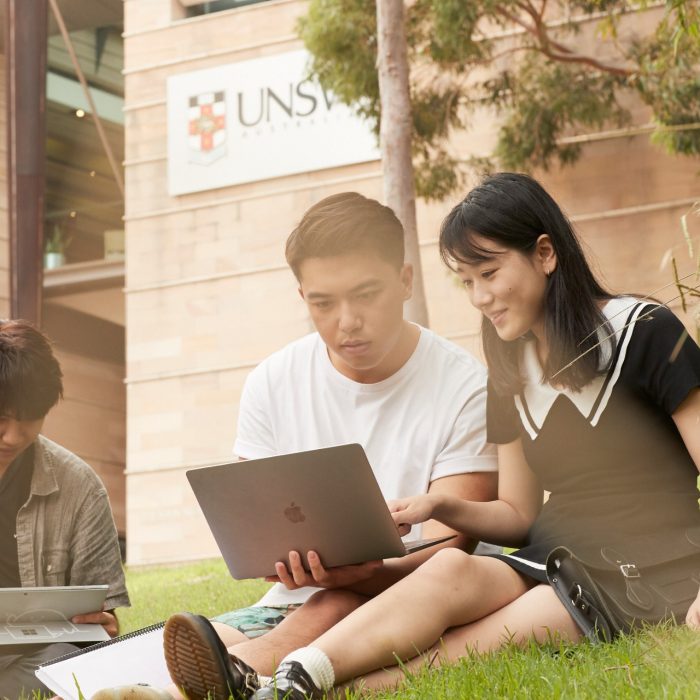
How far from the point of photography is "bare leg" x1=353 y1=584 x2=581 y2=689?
2.99m

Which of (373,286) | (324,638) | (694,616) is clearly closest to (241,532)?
(324,638)

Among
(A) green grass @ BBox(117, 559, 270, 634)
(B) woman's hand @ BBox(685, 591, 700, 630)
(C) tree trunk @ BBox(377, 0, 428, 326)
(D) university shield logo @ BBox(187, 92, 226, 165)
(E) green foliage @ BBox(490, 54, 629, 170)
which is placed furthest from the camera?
(D) university shield logo @ BBox(187, 92, 226, 165)

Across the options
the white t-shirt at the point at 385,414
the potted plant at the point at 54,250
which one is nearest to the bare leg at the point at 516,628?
the white t-shirt at the point at 385,414

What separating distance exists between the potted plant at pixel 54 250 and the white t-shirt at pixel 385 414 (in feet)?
56.0

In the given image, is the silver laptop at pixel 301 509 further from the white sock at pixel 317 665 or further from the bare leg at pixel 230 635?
the white sock at pixel 317 665

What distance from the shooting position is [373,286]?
3.65m

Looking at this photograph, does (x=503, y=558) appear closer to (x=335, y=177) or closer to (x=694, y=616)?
(x=694, y=616)

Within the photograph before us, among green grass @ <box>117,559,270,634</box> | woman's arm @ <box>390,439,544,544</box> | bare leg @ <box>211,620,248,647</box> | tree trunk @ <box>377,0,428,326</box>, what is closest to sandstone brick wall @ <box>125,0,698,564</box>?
green grass @ <box>117,559,270,634</box>

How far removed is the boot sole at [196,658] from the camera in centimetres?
257

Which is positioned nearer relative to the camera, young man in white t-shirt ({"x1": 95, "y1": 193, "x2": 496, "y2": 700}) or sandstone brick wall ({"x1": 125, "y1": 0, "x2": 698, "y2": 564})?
young man in white t-shirt ({"x1": 95, "y1": 193, "x2": 496, "y2": 700})

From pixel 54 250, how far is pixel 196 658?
18510mm

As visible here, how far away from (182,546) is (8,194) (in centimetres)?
635

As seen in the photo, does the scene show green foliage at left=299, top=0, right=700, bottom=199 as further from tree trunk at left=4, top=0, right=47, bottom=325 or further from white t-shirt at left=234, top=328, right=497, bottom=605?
white t-shirt at left=234, top=328, right=497, bottom=605

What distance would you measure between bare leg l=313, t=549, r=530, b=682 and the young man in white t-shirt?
38 centimetres
